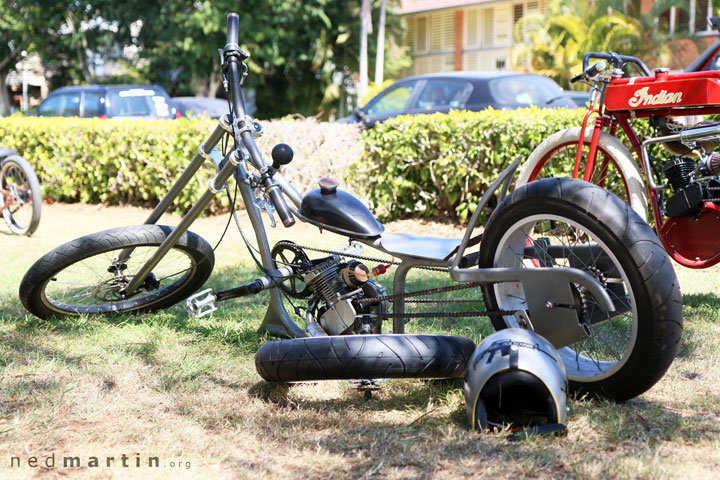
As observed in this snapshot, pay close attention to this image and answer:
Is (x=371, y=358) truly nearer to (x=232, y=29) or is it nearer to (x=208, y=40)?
(x=232, y=29)

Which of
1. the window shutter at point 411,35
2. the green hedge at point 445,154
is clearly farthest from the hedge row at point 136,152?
the window shutter at point 411,35

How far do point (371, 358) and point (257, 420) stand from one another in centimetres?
50

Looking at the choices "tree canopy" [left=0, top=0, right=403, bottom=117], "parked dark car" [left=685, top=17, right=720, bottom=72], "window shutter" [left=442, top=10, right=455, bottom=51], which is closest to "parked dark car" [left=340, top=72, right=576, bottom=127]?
"parked dark car" [left=685, top=17, right=720, bottom=72]

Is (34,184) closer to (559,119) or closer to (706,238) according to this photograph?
(559,119)

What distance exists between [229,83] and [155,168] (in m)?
6.15

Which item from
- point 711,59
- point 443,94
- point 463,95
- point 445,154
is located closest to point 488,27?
point 443,94

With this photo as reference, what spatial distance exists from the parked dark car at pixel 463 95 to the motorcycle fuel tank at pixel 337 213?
640 cm

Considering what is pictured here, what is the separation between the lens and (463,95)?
989cm

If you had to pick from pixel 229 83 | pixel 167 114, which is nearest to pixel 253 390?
pixel 229 83

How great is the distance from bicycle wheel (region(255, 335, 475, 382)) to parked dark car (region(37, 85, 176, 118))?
1204cm

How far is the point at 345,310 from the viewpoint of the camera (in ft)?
10.7

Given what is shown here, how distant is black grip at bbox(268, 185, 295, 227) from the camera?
3.06 metres

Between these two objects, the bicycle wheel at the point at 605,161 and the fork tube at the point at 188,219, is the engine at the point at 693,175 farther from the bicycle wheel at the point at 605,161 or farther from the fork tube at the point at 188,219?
the fork tube at the point at 188,219

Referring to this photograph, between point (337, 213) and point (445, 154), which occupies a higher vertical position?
point (337, 213)
